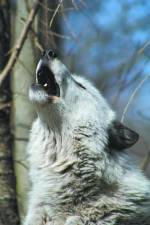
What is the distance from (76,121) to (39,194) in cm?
67

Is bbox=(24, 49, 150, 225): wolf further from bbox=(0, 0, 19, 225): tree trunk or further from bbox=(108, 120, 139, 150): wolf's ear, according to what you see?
bbox=(0, 0, 19, 225): tree trunk

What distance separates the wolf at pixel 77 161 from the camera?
5973 millimetres

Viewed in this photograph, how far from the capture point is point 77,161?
6145mm

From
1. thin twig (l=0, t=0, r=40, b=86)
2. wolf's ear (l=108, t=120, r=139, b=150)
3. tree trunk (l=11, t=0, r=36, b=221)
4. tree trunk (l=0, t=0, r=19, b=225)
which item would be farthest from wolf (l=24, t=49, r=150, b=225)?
tree trunk (l=11, t=0, r=36, b=221)

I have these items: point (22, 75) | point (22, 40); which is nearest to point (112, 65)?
point (22, 75)

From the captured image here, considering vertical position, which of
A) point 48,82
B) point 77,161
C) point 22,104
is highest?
point 48,82

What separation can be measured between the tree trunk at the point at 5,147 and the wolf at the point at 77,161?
107 centimetres

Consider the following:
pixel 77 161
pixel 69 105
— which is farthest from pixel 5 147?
pixel 77 161

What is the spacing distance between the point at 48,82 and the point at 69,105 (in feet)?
0.84

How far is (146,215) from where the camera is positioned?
595 cm

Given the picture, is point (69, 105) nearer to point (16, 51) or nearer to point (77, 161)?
point (77, 161)

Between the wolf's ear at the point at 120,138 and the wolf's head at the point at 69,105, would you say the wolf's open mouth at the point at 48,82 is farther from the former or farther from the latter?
the wolf's ear at the point at 120,138

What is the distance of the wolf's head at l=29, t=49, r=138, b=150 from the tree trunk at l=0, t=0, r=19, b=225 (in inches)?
55.5

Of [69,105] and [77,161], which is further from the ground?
[69,105]
